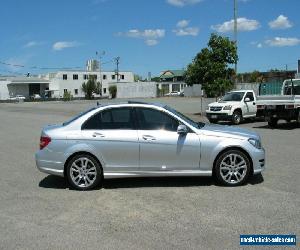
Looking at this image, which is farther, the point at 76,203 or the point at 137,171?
Answer: the point at 137,171

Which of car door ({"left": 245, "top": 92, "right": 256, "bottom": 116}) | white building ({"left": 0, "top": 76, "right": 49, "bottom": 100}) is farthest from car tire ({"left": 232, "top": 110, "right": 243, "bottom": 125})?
white building ({"left": 0, "top": 76, "right": 49, "bottom": 100})

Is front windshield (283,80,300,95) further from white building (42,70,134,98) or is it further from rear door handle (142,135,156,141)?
white building (42,70,134,98)

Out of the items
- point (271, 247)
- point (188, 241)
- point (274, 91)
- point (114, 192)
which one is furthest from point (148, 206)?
point (274, 91)

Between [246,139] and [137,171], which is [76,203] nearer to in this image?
[137,171]

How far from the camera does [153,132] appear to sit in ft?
27.3

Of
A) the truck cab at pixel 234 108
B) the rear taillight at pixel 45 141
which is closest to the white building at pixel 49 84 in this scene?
the truck cab at pixel 234 108

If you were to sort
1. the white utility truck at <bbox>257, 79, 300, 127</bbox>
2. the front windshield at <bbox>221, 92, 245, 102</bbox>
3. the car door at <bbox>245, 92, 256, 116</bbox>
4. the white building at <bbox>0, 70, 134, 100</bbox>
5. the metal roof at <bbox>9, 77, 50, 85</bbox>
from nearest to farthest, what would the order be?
1. the white utility truck at <bbox>257, 79, 300, 127</bbox>
2. the car door at <bbox>245, 92, 256, 116</bbox>
3. the front windshield at <bbox>221, 92, 245, 102</bbox>
4. the white building at <bbox>0, 70, 134, 100</bbox>
5. the metal roof at <bbox>9, 77, 50, 85</bbox>

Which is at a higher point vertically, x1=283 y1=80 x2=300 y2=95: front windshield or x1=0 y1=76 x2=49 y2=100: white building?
x1=0 y1=76 x2=49 y2=100: white building

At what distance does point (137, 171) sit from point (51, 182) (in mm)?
1902

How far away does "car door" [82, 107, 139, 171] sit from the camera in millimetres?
8305

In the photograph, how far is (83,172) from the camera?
841 cm

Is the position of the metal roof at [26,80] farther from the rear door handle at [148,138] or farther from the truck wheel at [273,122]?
the rear door handle at [148,138]

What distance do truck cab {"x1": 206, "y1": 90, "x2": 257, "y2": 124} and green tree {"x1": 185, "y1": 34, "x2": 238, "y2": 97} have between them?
6.43m

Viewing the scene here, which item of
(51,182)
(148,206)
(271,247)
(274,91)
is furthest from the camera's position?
(274,91)
